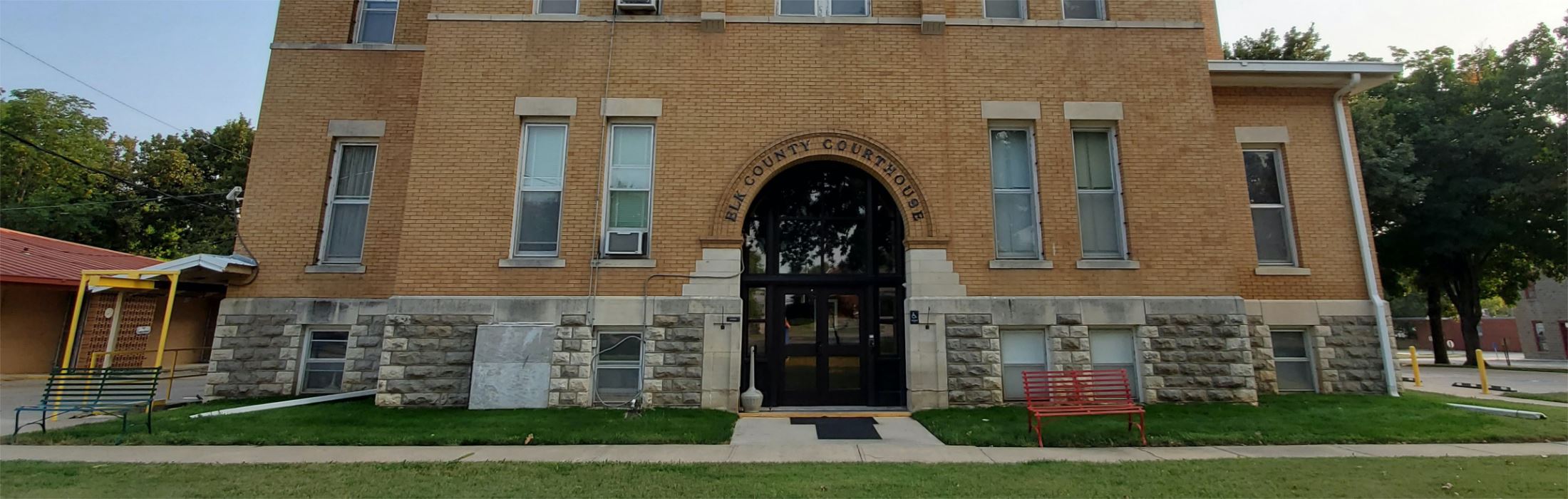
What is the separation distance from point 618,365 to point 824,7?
657cm

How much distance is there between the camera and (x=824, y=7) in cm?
1040

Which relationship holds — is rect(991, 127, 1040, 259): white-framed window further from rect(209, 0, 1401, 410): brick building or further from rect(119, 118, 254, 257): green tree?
rect(119, 118, 254, 257): green tree

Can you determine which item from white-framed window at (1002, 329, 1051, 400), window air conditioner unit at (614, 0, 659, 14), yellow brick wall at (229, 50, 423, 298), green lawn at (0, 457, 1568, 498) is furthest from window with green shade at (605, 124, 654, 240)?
white-framed window at (1002, 329, 1051, 400)

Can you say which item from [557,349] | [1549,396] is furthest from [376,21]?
[1549,396]

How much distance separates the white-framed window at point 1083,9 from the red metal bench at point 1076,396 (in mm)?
6090

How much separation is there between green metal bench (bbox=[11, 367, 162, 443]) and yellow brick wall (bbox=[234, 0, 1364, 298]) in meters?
2.52

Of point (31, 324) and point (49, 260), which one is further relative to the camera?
point (49, 260)

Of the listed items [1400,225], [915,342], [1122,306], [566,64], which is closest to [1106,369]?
[1122,306]

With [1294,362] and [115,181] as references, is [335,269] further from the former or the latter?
[115,181]

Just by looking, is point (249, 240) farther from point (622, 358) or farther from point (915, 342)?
point (915, 342)

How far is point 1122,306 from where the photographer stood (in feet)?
30.5

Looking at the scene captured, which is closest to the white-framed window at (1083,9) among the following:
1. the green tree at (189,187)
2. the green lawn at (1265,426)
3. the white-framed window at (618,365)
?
the green lawn at (1265,426)

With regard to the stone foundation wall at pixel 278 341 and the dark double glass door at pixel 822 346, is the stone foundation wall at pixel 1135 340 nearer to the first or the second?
the dark double glass door at pixel 822 346

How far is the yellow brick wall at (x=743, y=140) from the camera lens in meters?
9.32
